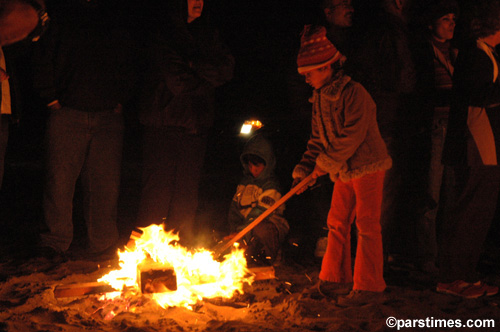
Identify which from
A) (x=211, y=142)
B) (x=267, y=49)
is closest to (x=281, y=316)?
(x=211, y=142)

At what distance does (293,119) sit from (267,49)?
1.75 metres

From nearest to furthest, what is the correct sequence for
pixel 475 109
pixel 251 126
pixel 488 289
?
pixel 475 109
pixel 488 289
pixel 251 126

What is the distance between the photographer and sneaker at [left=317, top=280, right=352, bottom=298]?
4.16 meters

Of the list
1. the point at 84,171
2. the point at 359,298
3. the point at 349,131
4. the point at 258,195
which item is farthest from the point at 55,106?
the point at 359,298

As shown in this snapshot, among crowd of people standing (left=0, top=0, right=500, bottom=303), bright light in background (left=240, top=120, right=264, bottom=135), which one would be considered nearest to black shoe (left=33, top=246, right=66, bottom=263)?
crowd of people standing (left=0, top=0, right=500, bottom=303)

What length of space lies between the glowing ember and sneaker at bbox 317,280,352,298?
0.62 m

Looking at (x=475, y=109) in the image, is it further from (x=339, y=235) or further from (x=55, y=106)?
(x=55, y=106)

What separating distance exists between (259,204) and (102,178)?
64.0 inches

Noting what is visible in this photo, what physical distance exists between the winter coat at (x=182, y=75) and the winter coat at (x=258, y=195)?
759mm

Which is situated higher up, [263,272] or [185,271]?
[185,271]

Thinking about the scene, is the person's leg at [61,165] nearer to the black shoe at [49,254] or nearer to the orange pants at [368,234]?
the black shoe at [49,254]

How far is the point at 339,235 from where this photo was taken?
14.0 ft

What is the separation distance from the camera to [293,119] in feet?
19.4

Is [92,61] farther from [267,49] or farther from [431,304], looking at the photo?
[431,304]
